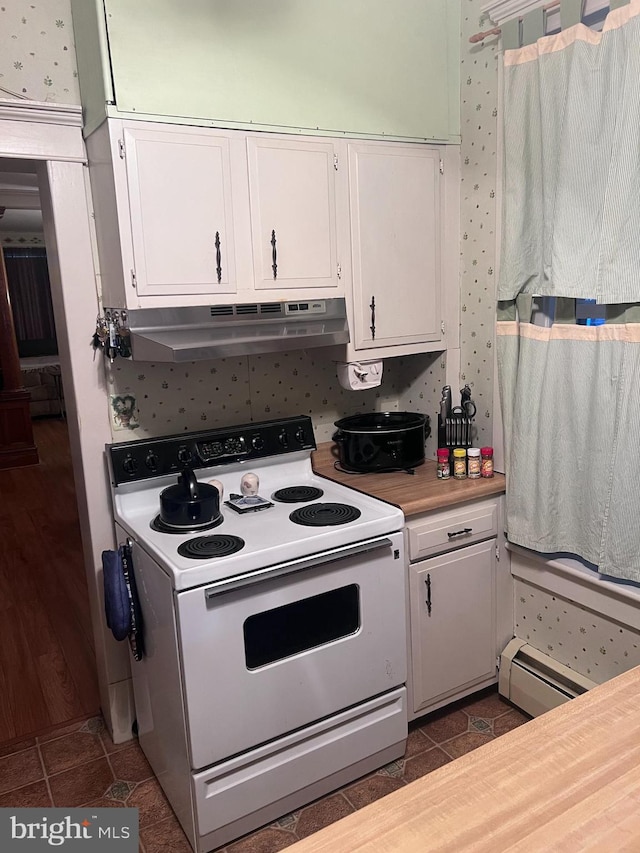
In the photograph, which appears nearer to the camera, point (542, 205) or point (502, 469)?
point (542, 205)

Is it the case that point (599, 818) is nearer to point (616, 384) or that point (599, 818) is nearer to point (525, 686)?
point (616, 384)

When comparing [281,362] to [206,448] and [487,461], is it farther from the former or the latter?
[487,461]

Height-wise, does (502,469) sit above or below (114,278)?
below

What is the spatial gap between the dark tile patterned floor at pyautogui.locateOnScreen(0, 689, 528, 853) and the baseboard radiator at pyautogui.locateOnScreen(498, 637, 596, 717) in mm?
81

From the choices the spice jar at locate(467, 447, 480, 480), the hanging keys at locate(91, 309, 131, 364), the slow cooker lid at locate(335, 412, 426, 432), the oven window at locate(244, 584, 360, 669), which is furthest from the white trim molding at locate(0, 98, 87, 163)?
the spice jar at locate(467, 447, 480, 480)

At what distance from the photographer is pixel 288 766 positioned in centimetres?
204

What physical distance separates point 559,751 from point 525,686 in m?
1.52

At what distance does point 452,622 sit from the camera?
7.97ft

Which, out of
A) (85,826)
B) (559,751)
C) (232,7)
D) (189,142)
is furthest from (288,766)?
(232,7)

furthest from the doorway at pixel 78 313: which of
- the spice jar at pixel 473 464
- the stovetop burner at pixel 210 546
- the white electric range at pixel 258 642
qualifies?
the spice jar at pixel 473 464

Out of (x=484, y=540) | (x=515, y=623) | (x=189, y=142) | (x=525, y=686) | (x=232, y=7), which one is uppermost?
(x=232, y=7)

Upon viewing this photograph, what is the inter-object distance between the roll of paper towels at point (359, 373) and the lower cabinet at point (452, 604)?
21.8 inches

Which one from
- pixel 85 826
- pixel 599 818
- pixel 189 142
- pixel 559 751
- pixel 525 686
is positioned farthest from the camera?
pixel 525 686

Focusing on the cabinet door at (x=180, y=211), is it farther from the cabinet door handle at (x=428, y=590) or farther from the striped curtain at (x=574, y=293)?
the cabinet door handle at (x=428, y=590)
